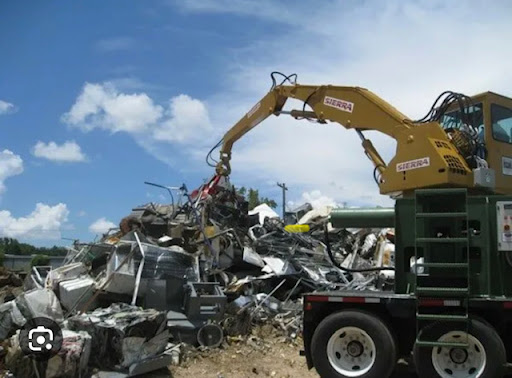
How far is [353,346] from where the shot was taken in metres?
7.28

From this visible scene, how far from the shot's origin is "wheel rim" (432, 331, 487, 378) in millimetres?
6652

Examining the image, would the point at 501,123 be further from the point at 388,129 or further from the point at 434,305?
the point at 434,305

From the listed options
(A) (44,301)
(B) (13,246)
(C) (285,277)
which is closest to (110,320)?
(A) (44,301)

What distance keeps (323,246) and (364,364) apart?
891 centimetres

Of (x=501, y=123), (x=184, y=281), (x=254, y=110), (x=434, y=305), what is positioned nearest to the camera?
(x=434, y=305)

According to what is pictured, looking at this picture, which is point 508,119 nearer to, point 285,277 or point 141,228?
point 285,277

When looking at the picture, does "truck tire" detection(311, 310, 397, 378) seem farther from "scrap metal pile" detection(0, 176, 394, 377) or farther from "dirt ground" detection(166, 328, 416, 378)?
"scrap metal pile" detection(0, 176, 394, 377)

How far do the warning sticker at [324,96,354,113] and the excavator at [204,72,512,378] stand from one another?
7.17ft

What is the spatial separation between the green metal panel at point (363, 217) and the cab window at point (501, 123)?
2.21 meters

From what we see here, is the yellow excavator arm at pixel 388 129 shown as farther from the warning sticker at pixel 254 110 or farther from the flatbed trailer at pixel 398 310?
the flatbed trailer at pixel 398 310

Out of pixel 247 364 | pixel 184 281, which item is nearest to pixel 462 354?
pixel 247 364

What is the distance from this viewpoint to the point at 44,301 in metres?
9.83

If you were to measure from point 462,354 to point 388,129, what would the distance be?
429cm

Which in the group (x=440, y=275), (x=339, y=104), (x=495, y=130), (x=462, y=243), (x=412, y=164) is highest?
(x=339, y=104)
